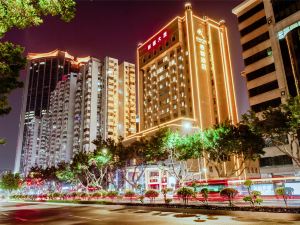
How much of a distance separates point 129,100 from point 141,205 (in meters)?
117

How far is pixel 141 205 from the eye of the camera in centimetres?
2875

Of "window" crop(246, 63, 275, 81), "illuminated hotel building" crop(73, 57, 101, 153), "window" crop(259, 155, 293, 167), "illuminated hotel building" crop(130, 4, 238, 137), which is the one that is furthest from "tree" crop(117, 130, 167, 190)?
"illuminated hotel building" crop(73, 57, 101, 153)

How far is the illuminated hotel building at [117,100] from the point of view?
5241 inches

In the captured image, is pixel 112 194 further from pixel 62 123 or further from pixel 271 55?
pixel 62 123

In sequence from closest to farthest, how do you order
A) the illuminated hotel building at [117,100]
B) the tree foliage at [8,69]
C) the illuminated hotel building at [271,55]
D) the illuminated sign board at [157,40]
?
the tree foliage at [8,69] < the illuminated hotel building at [271,55] < the illuminated sign board at [157,40] < the illuminated hotel building at [117,100]

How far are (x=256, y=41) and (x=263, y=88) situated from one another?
37.9ft

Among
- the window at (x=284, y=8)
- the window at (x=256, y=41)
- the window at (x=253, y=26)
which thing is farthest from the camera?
the window at (x=253, y=26)

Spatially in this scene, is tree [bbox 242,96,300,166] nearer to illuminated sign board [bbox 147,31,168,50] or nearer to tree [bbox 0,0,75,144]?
tree [bbox 0,0,75,144]

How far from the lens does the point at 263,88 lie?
199 feet

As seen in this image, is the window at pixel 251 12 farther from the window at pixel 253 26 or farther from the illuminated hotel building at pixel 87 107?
the illuminated hotel building at pixel 87 107

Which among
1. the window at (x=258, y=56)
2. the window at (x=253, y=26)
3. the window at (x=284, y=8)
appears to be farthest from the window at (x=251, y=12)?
the window at (x=258, y=56)

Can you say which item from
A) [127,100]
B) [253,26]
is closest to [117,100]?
[127,100]

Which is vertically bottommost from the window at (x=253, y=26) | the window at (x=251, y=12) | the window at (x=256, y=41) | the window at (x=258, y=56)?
the window at (x=258, y=56)

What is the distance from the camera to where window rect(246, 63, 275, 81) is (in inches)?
2362
